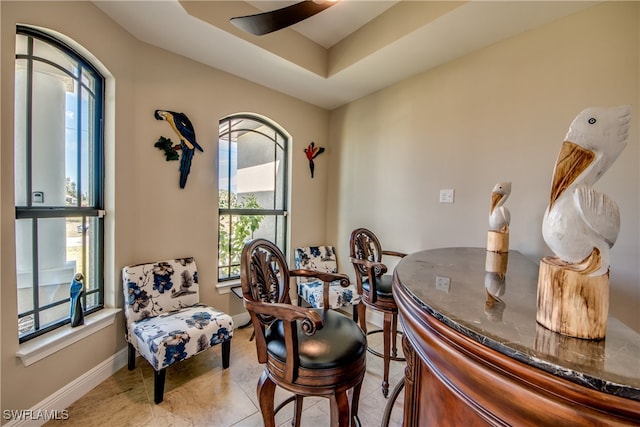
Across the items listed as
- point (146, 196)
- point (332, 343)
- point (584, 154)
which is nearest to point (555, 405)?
point (584, 154)

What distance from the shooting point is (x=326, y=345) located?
1103 mm

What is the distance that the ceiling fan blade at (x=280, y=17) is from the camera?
126cm

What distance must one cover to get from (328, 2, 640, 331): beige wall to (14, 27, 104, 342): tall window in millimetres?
2461

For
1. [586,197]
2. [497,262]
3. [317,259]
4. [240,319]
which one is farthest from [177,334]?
[586,197]

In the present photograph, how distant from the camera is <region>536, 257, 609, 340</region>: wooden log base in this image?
1.63 ft

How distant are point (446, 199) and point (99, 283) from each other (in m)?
2.90

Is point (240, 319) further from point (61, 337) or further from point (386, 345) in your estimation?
point (386, 345)

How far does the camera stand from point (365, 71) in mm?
2502

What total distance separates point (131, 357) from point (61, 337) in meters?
0.56

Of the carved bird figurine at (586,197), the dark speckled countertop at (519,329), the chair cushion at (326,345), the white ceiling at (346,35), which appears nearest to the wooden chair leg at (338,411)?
the chair cushion at (326,345)

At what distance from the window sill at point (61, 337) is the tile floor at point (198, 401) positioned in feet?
1.30

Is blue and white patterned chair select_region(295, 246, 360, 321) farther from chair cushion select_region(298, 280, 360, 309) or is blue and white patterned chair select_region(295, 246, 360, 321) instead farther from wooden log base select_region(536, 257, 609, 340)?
wooden log base select_region(536, 257, 609, 340)

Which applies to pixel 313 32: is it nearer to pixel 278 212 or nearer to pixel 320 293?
pixel 278 212

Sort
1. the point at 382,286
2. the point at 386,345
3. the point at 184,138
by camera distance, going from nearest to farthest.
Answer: the point at 386,345 → the point at 382,286 → the point at 184,138
